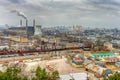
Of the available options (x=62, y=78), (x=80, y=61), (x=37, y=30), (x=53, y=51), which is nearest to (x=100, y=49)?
(x=53, y=51)

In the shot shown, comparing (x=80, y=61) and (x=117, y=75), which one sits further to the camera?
(x=80, y=61)

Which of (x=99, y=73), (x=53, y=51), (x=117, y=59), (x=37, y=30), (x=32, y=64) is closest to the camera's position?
(x=99, y=73)

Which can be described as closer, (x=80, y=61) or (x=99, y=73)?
(x=99, y=73)

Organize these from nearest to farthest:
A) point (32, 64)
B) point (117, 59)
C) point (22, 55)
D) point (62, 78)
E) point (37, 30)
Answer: point (62, 78) < point (32, 64) < point (117, 59) < point (22, 55) < point (37, 30)

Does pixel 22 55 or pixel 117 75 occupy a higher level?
pixel 117 75

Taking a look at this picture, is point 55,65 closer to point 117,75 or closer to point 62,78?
point 62,78

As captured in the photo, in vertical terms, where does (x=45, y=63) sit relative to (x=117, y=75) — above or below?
below

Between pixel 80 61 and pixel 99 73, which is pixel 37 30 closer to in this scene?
pixel 80 61

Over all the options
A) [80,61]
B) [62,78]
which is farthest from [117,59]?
[62,78]

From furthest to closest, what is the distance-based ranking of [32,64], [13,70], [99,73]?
[32,64]
[99,73]
[13,70]
